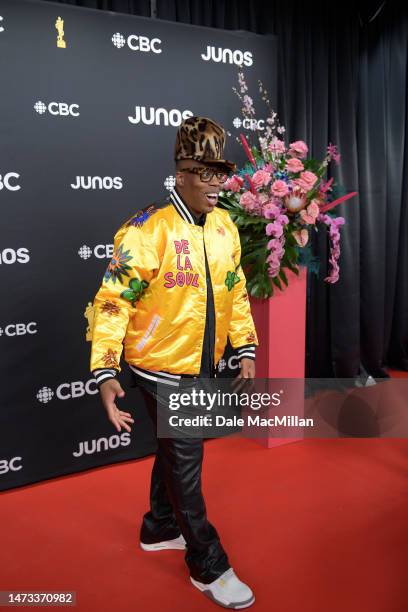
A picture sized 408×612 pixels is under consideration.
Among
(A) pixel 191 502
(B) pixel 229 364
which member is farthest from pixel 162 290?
(B) pixel 229 364

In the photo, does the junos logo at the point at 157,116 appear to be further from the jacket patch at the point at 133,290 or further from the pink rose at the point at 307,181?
the jacket patch at the point at 133,290

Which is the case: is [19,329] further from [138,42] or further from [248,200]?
[138,42]

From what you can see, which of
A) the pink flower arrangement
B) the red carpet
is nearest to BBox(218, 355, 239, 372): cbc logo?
the red carpet

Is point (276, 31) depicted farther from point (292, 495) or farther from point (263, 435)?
point (292, 495)

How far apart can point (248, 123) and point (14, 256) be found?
1.49 meters

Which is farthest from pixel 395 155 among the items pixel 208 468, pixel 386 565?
pixel 386 565

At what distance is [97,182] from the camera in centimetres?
280

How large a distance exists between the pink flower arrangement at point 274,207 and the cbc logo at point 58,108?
0.82m

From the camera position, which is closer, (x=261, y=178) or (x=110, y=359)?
(x=110, y=359)

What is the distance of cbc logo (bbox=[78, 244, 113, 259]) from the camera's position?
2797mm

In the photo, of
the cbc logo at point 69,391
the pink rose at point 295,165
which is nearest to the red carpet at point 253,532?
the cbc logo at point 69,391

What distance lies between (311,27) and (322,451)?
9.18 feet

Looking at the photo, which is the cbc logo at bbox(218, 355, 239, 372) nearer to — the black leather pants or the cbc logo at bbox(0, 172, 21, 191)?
the black leather pants

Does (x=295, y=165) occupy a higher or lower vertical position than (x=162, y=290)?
higher
